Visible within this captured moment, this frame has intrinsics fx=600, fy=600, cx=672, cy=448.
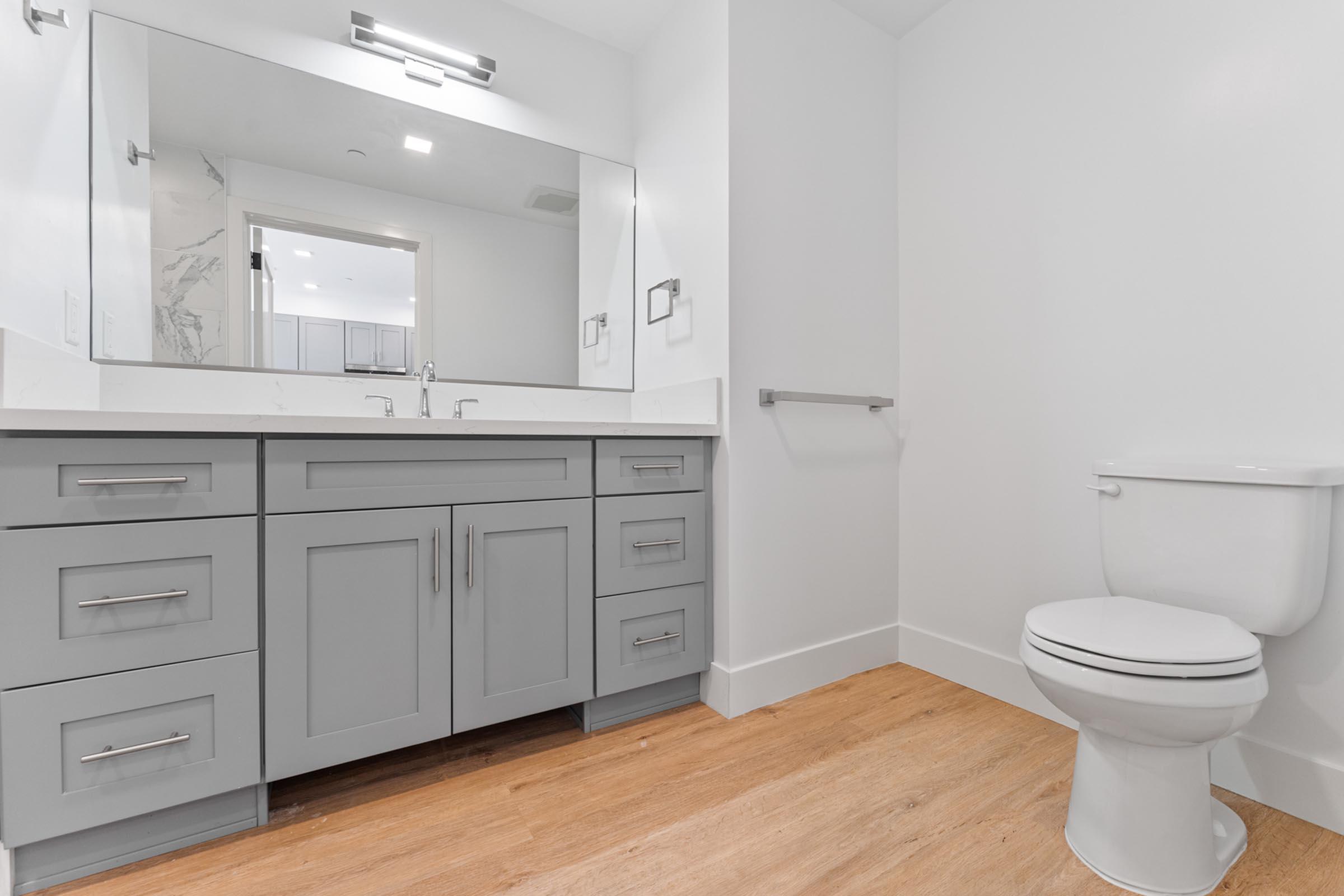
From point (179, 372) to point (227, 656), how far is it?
83 cm

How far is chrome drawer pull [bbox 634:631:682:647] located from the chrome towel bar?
721 millimetres

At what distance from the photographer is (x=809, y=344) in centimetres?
193

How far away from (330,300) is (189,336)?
1.14 ft

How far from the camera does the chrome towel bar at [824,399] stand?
5.92ft

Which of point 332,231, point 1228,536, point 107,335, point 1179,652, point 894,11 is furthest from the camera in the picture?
point 894,11

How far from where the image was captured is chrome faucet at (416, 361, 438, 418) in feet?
6.02

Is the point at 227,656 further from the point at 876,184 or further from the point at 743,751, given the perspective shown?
the point at 876,184

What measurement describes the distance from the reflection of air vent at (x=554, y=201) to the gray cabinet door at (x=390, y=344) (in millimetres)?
625

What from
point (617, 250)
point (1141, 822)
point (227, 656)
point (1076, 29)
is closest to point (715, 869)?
point (1141, 822)

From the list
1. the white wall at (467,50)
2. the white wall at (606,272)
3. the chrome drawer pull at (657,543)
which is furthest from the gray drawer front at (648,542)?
the white wall at (467,50)

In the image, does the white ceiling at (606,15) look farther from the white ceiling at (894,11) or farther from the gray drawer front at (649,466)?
the gray drawer front at (649,466)

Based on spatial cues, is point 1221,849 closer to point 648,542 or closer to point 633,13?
point 648,542

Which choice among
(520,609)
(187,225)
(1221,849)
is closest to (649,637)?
(520,609)

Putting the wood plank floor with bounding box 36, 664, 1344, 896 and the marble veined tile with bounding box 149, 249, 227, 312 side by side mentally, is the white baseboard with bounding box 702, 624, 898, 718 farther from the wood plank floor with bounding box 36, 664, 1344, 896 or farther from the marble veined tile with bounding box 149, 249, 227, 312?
the marble veined tile with bounding box 149, 249, 227, 312
